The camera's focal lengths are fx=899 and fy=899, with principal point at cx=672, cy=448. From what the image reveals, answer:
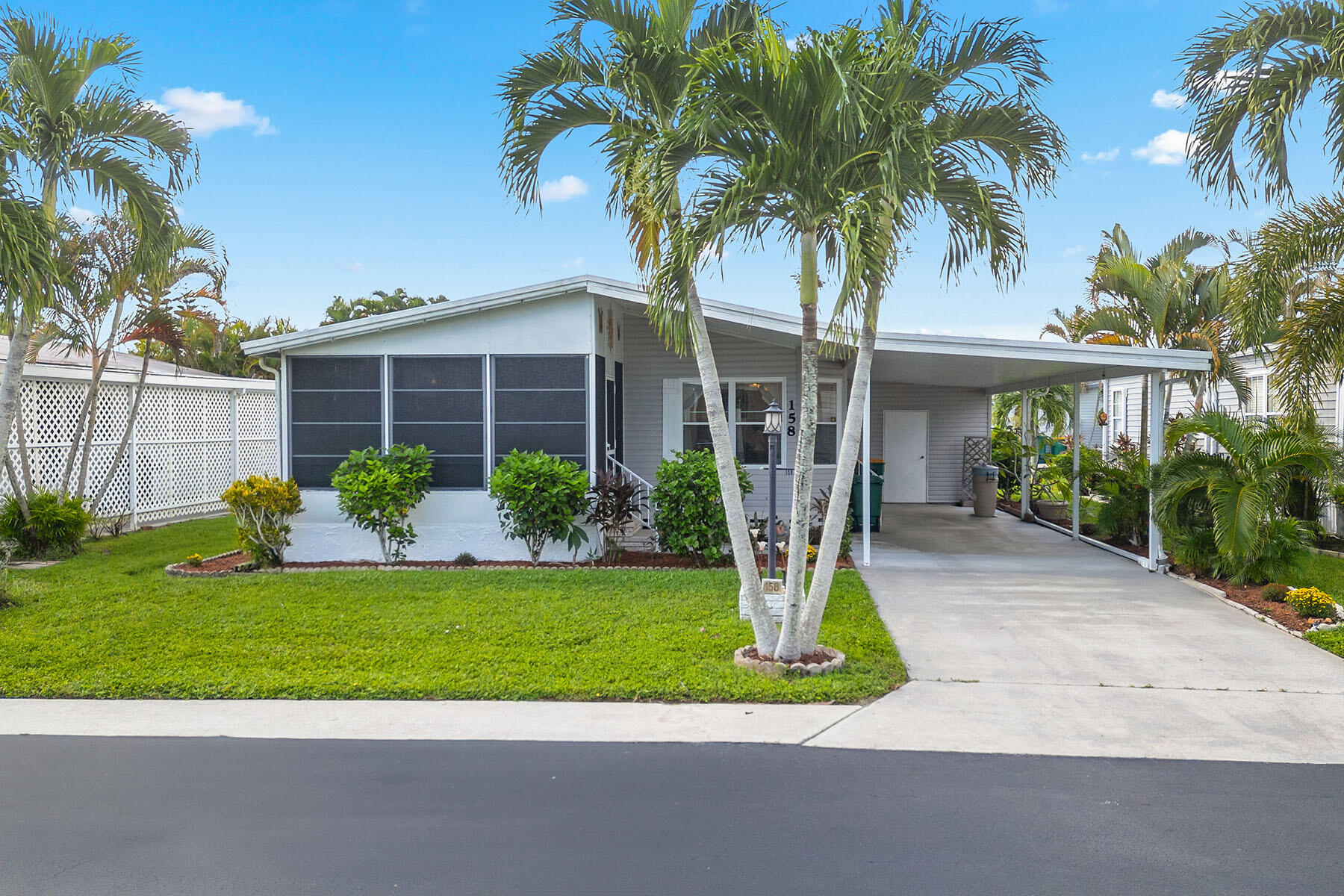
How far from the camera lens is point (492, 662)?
20.4 feet

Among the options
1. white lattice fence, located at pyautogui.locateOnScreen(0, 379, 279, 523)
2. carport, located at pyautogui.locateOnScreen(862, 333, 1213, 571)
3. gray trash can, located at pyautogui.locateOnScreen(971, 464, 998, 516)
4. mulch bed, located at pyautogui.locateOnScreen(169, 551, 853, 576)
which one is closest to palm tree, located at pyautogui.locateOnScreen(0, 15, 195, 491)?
mulch bed, located at pyautogui.locateOnScreen(169, 551, 853, 576)

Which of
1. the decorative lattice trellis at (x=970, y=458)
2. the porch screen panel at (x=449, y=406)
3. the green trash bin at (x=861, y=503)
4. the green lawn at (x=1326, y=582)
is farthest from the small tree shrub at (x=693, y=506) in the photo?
the decorative lattice trellis at (x=970, y=458)

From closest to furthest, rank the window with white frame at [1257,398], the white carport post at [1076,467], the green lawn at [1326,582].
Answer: the green lawn at [1326,582]
the white carport post at [1076,467]
the window with white frame at [1257,398]

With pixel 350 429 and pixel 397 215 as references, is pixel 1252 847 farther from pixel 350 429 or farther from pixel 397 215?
pixel 397 215

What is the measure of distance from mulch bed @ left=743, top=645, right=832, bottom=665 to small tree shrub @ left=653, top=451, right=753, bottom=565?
12.2 ft

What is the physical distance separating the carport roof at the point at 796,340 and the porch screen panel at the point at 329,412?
1.16 ft

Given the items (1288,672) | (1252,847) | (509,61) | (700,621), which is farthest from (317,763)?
(1288,672)

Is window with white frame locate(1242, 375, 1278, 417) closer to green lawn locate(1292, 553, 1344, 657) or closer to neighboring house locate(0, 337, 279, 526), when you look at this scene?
green lawn locate(1292, 553, 1344, 657)

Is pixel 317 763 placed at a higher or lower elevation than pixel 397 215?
lower

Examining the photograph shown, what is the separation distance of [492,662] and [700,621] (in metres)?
1.87

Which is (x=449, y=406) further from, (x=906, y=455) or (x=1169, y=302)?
(x=1169, y=302)

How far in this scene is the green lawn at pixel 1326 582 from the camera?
6.80m

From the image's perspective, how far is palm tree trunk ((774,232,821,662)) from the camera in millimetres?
5805

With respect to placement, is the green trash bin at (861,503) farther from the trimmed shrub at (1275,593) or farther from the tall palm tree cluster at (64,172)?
the tall palm tree cluster at (64,172)
